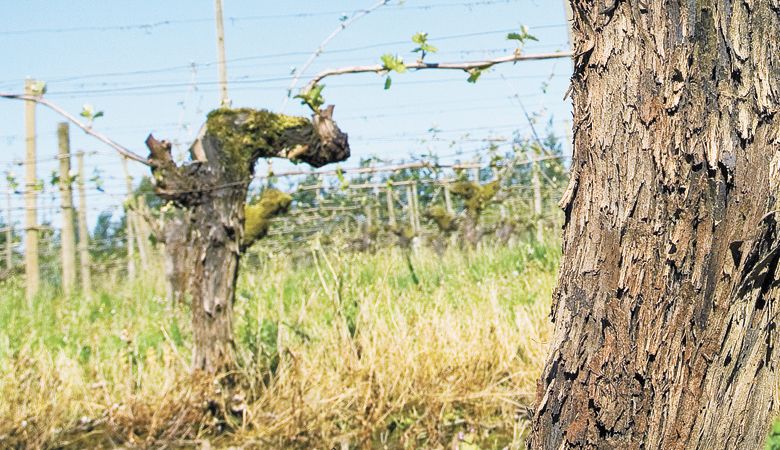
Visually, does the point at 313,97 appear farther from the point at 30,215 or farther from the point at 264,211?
the point at 30,215

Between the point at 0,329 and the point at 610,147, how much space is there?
624 centimetres

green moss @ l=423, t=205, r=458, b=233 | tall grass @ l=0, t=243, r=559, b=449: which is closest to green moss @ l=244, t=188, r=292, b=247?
tall grass @ l=0, t=243, r=559, b=449

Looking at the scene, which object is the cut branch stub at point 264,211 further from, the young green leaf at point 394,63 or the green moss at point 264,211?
the young green leaf at point 394,63

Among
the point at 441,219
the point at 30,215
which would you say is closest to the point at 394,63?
the point at 30,215

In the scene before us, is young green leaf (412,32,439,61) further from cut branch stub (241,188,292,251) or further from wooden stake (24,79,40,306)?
wooden stake (24,79,40,306)

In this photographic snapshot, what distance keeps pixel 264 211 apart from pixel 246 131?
2064 mm

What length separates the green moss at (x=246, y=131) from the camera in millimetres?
4672

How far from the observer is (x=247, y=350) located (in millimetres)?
4660

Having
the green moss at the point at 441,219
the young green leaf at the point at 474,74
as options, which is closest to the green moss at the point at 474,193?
the green moss at the point at 441,219

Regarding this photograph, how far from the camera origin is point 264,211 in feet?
22.2

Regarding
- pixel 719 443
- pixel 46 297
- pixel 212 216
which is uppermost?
pixel 212 216

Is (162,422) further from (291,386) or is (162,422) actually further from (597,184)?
(597,184)

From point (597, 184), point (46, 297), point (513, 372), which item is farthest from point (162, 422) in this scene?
point (46, 297)

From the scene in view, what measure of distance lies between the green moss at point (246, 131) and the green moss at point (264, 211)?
1750 millimetres
